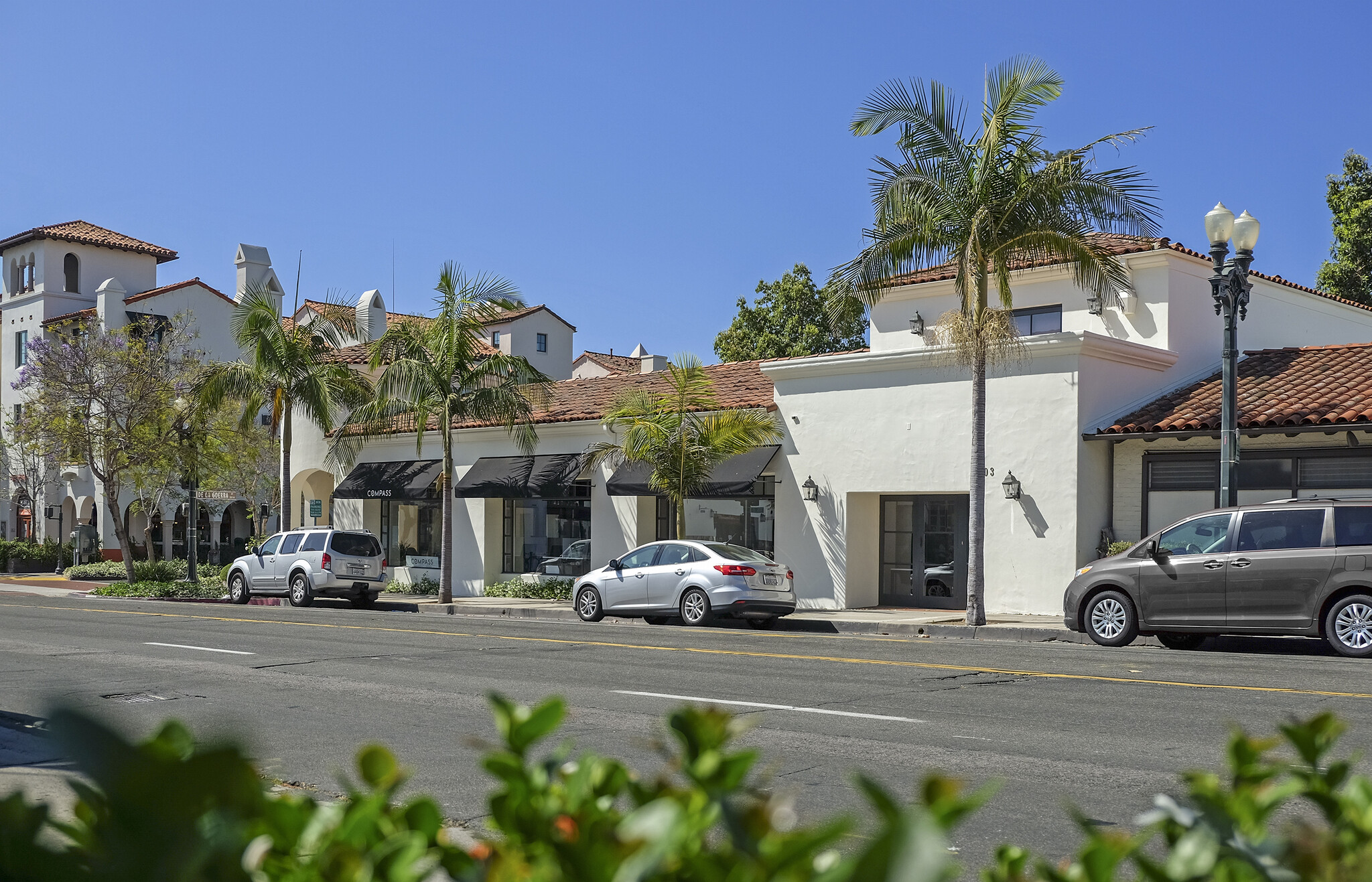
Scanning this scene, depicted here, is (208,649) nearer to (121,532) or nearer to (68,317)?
(121,532)

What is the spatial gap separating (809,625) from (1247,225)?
29.7 ft

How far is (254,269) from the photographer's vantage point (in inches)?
1998

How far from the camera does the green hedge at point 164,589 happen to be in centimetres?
2973

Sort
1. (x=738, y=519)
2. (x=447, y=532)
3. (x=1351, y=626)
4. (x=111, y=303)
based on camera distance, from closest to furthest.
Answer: (x=1351, y=626)
(x=738, y=519)
(x=447, y=532)
(x=111, y=303)

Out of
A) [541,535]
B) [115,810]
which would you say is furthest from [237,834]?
[541,535]

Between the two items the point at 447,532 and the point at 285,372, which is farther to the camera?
the point at 285,372

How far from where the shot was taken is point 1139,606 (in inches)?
636

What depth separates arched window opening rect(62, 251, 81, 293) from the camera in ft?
168

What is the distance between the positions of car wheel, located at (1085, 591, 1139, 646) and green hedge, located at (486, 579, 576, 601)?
12886mm

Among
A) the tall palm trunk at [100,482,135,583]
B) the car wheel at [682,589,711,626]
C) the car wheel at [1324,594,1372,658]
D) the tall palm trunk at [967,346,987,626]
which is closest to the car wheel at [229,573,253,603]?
the tall palm trunk at [100,482,135,583]

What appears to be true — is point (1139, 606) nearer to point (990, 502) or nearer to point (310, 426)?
point (990, 502)

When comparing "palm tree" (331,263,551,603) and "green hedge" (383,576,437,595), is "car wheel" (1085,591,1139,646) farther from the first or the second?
"green hedge" (383,576,437,595)

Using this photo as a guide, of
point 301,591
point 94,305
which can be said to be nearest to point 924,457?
point 301,591

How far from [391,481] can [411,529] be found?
5.53 feet
